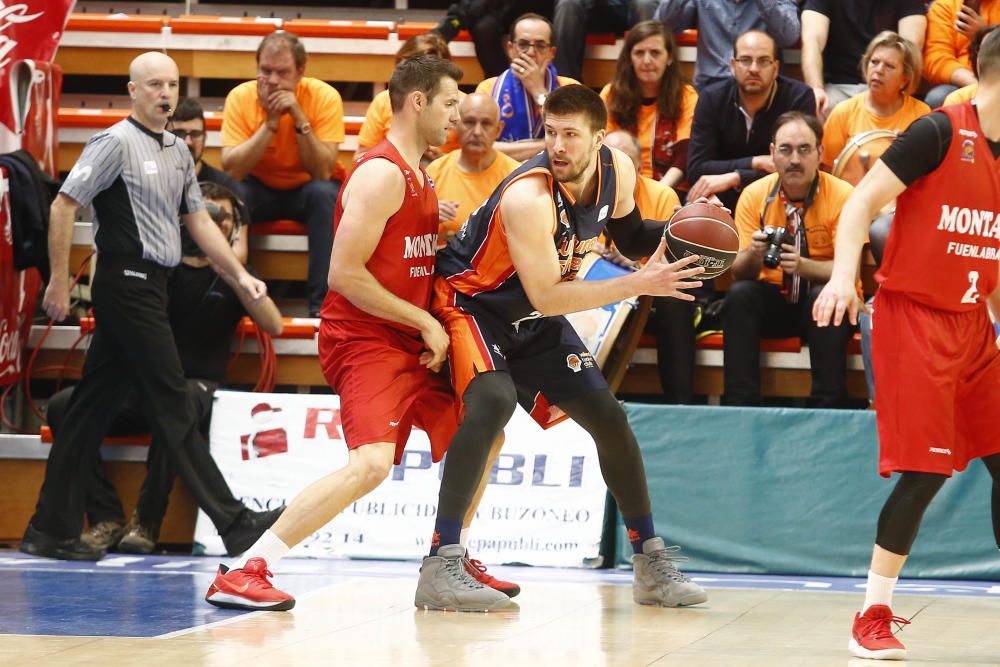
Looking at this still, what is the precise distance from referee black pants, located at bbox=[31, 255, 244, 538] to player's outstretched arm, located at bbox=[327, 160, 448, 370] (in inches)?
68.3

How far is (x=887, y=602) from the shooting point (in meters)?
3.96

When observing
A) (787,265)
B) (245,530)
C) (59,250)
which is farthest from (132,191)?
(787,265)

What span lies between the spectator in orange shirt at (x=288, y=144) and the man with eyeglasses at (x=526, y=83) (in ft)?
3.49

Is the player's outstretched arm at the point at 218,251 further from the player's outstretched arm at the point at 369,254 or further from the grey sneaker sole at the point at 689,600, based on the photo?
the grey sneaker sole at the point at 689,600

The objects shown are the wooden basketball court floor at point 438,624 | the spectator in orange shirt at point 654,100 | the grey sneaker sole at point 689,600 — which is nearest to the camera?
the wooden basketball court floor at point 438,624

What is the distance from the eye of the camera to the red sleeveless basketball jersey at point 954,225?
3963 millimetres

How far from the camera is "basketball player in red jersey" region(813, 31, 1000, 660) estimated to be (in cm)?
391

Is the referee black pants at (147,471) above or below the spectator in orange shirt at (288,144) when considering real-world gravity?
below

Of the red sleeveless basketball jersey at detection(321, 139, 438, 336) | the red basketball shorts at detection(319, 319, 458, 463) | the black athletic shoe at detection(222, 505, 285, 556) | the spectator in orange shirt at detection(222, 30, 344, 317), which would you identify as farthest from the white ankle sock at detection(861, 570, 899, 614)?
the spectator in orange shirt at detection(222, 30, 344, 317)

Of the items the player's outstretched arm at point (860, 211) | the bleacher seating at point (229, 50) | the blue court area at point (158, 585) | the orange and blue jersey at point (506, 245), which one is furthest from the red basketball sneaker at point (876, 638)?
the bleacher seating at point (229, 50)

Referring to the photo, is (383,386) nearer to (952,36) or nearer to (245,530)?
(245,530)

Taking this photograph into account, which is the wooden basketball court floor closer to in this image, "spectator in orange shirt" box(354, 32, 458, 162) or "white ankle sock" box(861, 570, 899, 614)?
"white ankle sock" box(861, 570, 899, 614)

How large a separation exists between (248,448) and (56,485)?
3.21 feet

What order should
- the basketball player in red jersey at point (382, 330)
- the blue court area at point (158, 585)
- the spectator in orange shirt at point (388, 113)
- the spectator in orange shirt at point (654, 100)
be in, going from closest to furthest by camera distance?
the blue court area at point (158, 585) < the basketball player in red jersey at point (382, 330) < the spectator in orange shirt at point (654, 100) < the spectator in orange shirt at point (388, 113)
